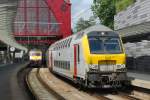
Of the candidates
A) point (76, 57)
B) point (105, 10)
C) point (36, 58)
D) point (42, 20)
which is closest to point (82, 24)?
point (42, 20)

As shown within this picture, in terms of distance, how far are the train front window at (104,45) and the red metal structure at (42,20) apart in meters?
96.8

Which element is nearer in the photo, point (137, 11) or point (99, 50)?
point (99, 50)

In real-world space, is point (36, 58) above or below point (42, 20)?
below

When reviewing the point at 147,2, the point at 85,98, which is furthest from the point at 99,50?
the point at 147,2

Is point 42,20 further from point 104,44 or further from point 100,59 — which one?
point 100,59

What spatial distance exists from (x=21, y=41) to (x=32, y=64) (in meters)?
50.5

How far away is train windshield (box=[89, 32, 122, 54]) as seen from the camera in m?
22.5

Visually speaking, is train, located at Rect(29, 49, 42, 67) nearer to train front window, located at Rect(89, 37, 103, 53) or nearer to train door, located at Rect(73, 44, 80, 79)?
train door, located at Rect(73, 44, 80, 79)

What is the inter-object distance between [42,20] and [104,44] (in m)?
107

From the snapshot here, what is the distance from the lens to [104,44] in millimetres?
22688

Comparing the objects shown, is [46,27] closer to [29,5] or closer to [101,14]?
[29,5]

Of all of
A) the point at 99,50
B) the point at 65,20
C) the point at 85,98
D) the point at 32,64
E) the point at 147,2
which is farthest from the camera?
the point at 65,20

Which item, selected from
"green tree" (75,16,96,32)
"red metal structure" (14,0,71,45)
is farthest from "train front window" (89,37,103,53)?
"green tree" (75,16,96,32)

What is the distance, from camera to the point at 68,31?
122500mm
